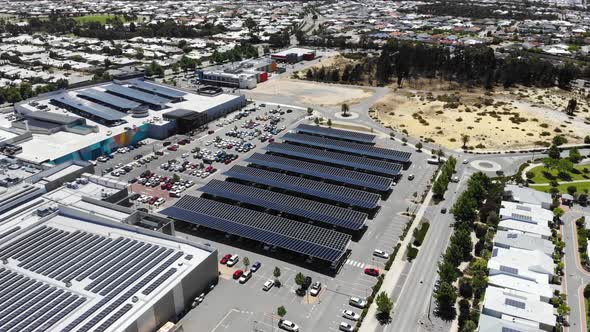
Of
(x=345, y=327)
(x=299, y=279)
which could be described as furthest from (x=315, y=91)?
(x=345, y=327)

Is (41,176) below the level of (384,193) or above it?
above

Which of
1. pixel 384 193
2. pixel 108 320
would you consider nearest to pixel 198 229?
pixel 108 320

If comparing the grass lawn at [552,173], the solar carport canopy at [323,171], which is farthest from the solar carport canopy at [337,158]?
the grass lawn at [552,173]

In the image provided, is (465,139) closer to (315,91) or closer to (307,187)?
(307,187)

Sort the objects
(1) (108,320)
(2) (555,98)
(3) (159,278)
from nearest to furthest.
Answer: (1) (108,320)
(3) (159,278)
(2) (555,98)

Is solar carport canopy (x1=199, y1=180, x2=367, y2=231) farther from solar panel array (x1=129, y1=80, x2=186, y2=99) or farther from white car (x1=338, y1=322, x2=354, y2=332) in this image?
solar panel array (x1=129, y1=80, x2=186, y2=99)

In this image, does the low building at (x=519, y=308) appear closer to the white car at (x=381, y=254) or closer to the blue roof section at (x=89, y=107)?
the white car at (x=381, y=254)

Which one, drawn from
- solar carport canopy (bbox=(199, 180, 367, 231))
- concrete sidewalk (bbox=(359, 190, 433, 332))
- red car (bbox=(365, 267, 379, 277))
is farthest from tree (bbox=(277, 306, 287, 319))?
solar carport canopy (bbox=(199, 180, 367, 231))

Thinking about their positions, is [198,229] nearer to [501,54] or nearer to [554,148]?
[554,148]
